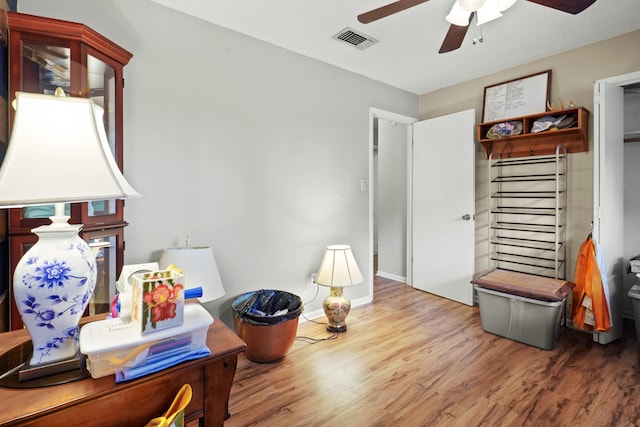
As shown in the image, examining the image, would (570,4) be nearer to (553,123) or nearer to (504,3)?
(504,3)

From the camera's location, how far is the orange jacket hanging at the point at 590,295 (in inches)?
93.9

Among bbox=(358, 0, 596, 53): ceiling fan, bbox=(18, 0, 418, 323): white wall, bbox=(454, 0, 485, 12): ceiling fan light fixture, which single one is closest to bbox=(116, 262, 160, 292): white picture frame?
bbox=(18, 0, 418, 323): white wall

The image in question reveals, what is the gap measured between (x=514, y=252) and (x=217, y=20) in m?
3.40

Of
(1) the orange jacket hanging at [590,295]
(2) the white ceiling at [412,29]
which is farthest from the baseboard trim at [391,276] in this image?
(2) the white ceiling at [412,29]

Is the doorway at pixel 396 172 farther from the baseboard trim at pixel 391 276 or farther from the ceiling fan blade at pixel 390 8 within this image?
the ceiling fan blade at pixel 390 8

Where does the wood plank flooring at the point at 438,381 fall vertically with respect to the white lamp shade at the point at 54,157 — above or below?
below

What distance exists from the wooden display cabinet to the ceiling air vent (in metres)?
1.60

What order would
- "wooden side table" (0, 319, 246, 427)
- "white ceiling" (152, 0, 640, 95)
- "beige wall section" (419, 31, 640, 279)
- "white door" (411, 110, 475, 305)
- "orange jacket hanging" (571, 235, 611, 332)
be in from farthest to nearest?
"white door" (411, 110, 475, 305), "beige wall section" (419, 31, 640, 279), "orange jacket hanging" (571, 235, 611, 332), "white ceiling" (152, 0, 640, 95), "wooden side table" (0, 319, 246, 427)

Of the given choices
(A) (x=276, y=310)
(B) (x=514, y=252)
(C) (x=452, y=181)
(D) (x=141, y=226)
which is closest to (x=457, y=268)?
(B) (x=514, y=252)

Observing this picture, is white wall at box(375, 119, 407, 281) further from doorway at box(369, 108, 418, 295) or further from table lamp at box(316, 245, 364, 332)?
table lamp at box(316, 245, 364, 332)

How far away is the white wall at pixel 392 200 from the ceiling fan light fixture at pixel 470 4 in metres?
2.49

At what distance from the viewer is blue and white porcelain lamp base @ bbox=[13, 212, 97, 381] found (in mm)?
738

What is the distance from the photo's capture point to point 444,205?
11.7ft

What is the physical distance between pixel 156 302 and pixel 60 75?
1.36 m
